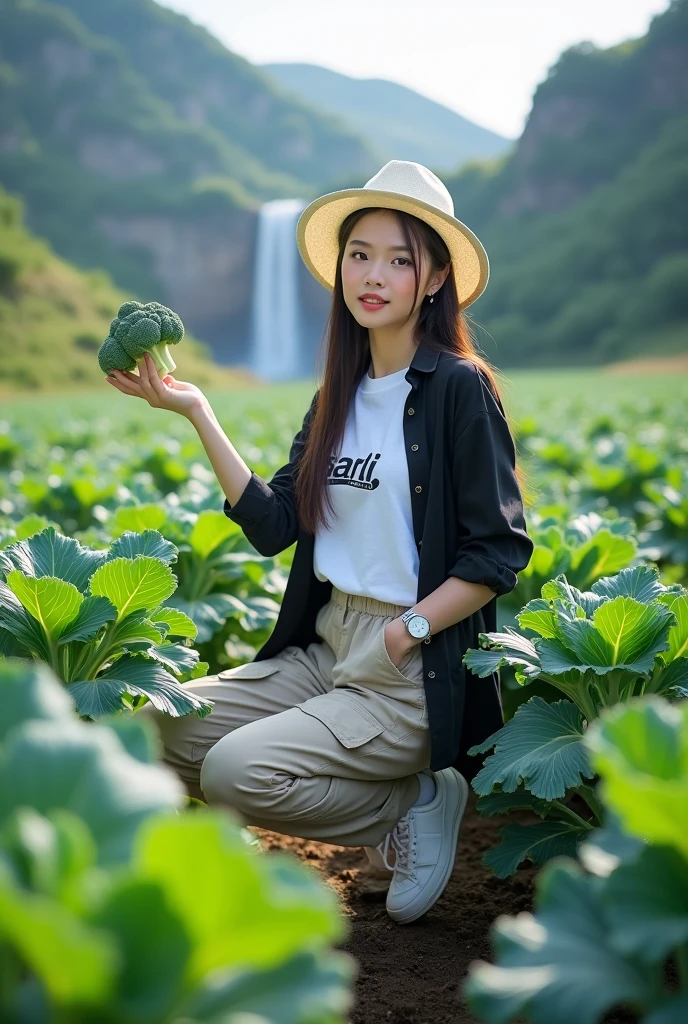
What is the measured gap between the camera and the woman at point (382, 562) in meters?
2.54

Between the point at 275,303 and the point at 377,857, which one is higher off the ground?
the point at 275,303

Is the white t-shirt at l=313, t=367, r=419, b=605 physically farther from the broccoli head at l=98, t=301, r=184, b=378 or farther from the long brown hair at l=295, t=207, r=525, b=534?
the broccoli head at l=98, t=301, r=184, b=378

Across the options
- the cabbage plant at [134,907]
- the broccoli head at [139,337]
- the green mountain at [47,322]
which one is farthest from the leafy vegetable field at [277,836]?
the green mountain at [47,322]

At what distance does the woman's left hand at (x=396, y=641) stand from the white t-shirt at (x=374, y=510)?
0.12 metres

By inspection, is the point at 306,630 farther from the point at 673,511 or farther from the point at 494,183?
the point at 494,183

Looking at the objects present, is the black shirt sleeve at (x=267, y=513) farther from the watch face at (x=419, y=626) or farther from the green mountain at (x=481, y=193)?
the green mountain at (x=481, y=193)

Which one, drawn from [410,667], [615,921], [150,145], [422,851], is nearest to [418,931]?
[422,851]

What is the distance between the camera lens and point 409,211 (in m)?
2.77

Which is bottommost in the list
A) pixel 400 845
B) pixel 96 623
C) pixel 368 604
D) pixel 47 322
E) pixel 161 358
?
pixel 47 322

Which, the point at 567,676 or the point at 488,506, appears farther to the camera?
the point at 488,506

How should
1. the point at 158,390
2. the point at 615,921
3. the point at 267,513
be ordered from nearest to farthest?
the point at 615,921 → the point at 158,390 → the point at 267,513

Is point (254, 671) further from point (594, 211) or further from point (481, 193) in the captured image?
point (481, 193)

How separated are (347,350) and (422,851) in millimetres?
1459

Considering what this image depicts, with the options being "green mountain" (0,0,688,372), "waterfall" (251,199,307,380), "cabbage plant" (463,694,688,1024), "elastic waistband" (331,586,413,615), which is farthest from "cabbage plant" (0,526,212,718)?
"waterfall" (251,199,307,380)
